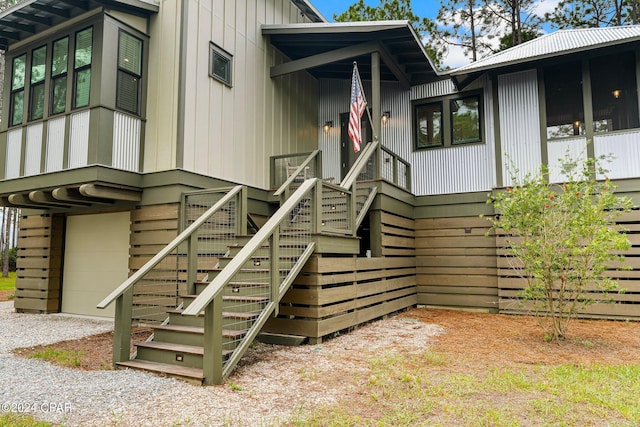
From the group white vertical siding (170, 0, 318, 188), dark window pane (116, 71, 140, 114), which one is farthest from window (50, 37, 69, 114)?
white vertical siding (170, 0, 318, 188)

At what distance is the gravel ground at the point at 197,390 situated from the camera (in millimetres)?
3268

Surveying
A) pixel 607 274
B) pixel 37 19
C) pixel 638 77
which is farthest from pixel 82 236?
pixel 638 77

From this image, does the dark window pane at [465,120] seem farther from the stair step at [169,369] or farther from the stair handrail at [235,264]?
the stair step at [169,369]

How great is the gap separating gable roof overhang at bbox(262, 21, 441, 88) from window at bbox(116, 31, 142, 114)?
9.71 feet

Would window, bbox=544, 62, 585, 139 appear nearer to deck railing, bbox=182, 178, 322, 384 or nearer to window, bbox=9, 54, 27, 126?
deck railing, bbox=182, 178, 322, 384

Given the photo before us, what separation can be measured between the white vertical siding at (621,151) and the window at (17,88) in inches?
438

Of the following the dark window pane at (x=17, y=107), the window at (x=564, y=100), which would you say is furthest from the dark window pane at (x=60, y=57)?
the window at (x=564, y=100)

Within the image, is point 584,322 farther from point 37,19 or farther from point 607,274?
point 37,19

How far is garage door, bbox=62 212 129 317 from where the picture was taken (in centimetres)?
820

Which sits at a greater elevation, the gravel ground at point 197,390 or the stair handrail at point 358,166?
the stair handrail at point 358,166

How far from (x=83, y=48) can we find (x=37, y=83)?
147 cm

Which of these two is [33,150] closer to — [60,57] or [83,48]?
[60,57]

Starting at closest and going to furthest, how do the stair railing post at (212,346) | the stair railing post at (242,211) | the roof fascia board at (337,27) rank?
the stair railing post at (212,346)
the stair railing post at (242,211)
the roof fascia board at (337,27)

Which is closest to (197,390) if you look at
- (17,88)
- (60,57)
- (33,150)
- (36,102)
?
(33,150)
